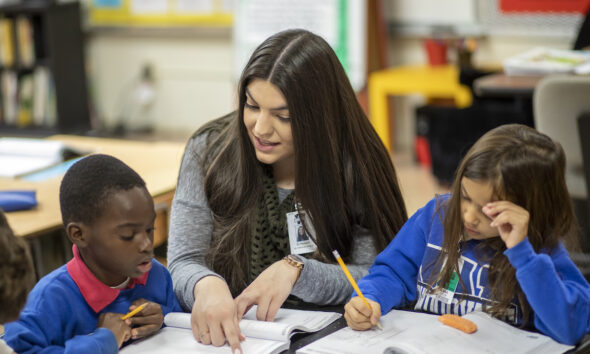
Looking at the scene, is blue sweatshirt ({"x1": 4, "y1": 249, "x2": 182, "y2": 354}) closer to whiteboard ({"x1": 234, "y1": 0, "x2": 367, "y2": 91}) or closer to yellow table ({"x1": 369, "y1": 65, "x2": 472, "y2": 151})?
yellow table ({"x1": 369, "y1": 65, "x2": 472, "y2": 151})

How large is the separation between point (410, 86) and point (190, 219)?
3219 mm

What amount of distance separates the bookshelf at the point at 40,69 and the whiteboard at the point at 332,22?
1476 millimetres

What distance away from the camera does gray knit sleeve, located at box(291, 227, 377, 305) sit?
5.03 ft

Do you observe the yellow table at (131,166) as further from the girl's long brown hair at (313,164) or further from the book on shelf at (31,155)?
the girl's long brown hair at (313,164)

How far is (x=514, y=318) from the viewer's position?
4.50 ft

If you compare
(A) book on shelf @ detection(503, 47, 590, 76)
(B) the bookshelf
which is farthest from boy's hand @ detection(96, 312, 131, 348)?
(B) the bookshelf

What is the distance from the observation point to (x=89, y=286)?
130cm

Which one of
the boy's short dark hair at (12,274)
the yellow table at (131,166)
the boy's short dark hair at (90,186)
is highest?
the boy's short dark hair at (90,186)

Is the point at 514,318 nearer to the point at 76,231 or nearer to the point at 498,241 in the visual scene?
the point at 498,241

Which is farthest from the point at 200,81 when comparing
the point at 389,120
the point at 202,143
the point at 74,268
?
the point at 74,268

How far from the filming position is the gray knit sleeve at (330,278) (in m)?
1.53

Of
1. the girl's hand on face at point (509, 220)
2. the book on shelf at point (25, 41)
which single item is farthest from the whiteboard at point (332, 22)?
the girl's hand on face at point (509, 220)

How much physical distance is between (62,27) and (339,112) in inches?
185

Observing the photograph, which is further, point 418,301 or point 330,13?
point 330,13
